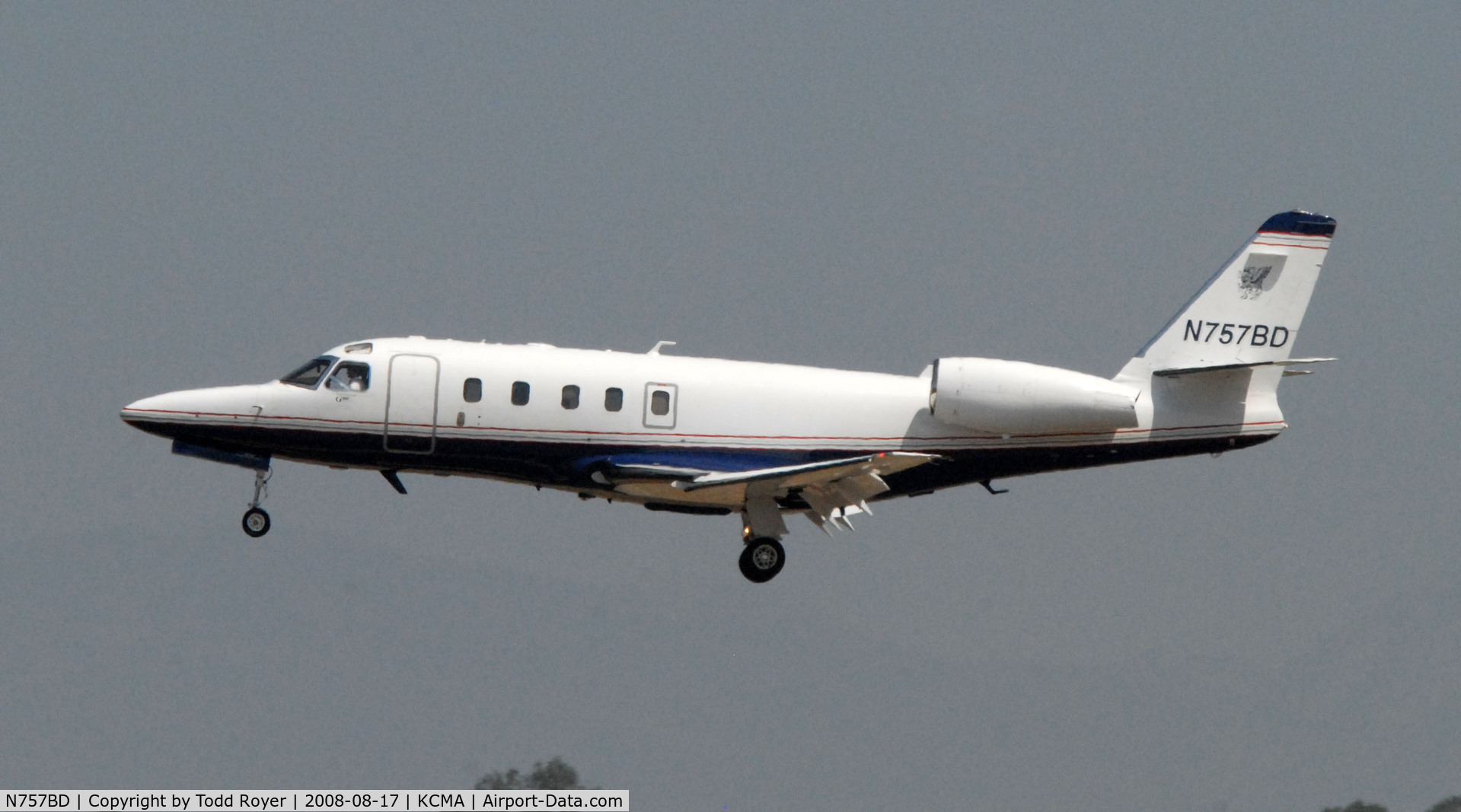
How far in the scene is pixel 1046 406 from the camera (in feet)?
99.3

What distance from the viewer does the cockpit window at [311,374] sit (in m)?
29.8

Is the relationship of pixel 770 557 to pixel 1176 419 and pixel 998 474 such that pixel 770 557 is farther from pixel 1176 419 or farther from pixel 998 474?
pixel 1176 419

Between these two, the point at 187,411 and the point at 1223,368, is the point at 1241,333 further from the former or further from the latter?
the point at 187,411

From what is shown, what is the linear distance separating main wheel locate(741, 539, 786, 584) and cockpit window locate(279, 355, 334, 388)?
688 cm

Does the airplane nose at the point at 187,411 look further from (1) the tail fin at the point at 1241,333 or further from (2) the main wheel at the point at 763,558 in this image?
(1) the tail fin at the point at 1241,333

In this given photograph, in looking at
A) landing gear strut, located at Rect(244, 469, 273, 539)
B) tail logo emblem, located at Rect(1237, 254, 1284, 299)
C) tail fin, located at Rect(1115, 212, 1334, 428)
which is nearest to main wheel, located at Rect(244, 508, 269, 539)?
landing gear strut, located at Rect(244, 469, 273, 539)

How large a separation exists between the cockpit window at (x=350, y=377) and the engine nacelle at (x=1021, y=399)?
856cm

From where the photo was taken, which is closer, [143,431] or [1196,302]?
[143,431]

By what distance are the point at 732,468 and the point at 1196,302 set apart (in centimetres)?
815

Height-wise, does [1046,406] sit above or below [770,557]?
above

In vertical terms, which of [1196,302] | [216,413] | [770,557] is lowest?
[770,557]

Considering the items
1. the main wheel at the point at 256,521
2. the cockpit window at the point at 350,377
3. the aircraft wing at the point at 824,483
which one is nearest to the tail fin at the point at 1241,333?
the aircraft wing at the point at 824,483

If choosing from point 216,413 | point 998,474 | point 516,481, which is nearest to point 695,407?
point 516,481

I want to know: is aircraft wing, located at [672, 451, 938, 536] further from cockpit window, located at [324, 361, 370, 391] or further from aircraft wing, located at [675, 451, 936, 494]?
cockpit window, located at [324, 361, 370, 391]
